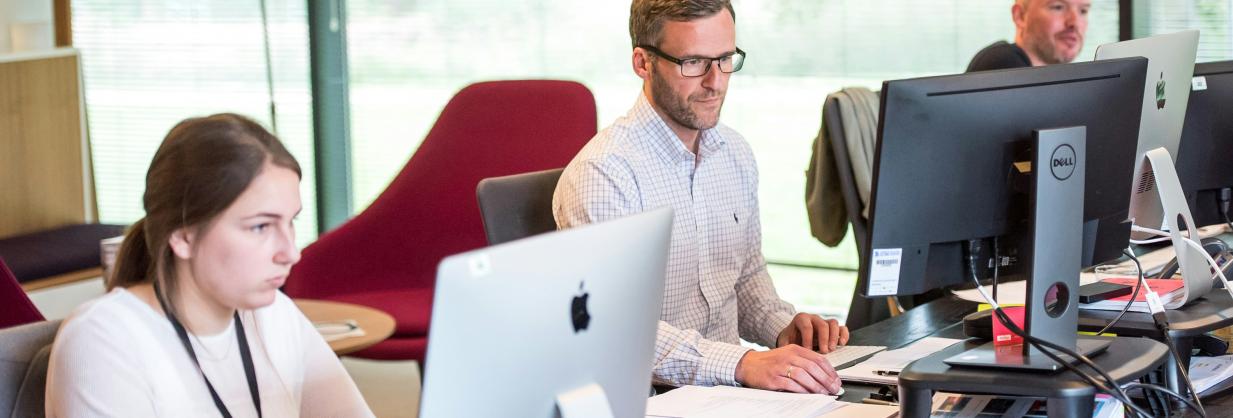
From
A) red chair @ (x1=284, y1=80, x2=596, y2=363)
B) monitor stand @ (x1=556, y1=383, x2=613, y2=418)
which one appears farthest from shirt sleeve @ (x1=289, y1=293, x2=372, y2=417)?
red chair @ (x1=284, y1=80, x2=596, y2=363)

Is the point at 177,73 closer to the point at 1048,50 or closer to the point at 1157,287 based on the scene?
the point at 1048,50

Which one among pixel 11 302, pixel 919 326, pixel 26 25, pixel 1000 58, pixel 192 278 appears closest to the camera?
pixel 192 278

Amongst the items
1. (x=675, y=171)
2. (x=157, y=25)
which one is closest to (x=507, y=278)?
(x=675, y=171)

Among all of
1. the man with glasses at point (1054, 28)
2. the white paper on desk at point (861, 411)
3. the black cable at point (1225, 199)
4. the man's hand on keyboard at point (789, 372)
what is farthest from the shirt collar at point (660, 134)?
the man with glasses at point (1054, 28)

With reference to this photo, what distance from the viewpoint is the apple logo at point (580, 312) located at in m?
1.23

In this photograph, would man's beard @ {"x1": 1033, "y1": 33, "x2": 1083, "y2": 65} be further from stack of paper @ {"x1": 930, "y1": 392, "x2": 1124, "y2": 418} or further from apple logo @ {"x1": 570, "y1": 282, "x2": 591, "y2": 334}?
apple logo @ {"x1": 570, "y1": 282, "x2": 591, "y2": 334}

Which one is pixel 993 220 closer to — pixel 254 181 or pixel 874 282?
pixel 874 282

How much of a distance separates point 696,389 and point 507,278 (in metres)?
0.78

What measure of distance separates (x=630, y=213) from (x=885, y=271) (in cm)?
50

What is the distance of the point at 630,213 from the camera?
2029mm

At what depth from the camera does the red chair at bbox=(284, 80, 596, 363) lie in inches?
157

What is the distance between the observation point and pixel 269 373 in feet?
5.99

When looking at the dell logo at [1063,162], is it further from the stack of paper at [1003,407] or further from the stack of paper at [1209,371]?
the stack of paper at [1209,371]

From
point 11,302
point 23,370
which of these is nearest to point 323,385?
point 23,370
